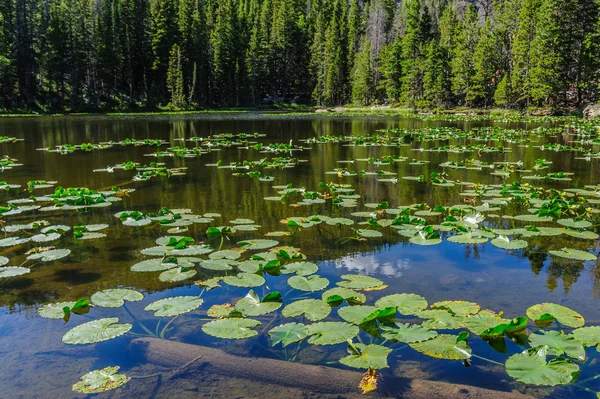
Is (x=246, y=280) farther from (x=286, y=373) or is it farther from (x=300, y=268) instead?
(x=286, y=373)

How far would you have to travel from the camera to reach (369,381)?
2.40m

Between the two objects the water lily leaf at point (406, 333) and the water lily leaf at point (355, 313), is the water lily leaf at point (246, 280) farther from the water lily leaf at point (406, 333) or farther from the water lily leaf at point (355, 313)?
the water lily leaf at point (406, 333)

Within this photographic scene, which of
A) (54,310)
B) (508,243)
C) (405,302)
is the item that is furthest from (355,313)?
(508,243)

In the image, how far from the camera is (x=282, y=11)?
79062 millimetres

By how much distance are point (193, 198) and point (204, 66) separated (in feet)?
209

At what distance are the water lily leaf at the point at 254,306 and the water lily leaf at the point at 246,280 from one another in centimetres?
23

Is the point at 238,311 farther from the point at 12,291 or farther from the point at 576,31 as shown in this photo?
the point at 576,31

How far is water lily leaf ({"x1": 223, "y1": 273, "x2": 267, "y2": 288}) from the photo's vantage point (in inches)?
142

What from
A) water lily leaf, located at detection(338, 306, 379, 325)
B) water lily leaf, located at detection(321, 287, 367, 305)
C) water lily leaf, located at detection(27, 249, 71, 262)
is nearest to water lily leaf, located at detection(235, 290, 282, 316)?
water lily leaf, located at detection(321, 287, 367, 305)

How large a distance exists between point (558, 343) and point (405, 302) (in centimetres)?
98

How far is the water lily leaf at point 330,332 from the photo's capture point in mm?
2699

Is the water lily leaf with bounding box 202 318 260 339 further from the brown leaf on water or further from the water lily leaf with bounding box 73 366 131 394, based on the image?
the brown leaf on water

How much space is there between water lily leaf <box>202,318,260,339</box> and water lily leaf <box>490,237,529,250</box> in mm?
2831

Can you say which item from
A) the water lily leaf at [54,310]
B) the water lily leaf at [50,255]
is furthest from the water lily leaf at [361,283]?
the water lily leaf at [50,255]
